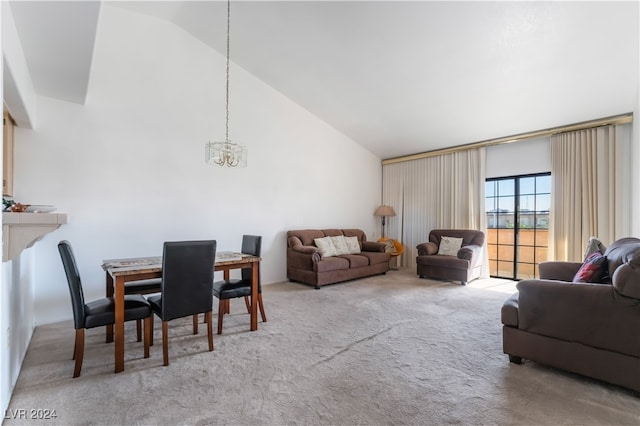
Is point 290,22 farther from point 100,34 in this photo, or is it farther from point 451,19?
point 100,34

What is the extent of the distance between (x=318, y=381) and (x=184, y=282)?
4.35ft

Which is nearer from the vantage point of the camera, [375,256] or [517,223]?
[517,223]

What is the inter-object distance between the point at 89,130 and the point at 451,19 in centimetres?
436

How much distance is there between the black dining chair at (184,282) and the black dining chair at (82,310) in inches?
6.5

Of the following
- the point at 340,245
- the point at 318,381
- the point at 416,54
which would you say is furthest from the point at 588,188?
the point at 318,381

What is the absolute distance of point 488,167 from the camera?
18.9ft

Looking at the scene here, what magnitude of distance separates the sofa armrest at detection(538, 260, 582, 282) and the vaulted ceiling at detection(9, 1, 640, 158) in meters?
2.32

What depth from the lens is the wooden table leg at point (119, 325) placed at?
7.32ft

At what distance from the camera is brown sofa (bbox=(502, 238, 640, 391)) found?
1.92 meters

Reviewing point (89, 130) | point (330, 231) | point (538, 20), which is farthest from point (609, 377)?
point (89, 130)

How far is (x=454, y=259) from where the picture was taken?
5234mm

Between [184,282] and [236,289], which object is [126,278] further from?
[236,289]

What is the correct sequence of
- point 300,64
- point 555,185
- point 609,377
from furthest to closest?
point 555,185 < point 300,64 < point 609,377

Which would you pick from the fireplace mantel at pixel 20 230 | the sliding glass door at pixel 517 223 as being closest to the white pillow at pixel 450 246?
the sliding glass door at pixel 517 223
